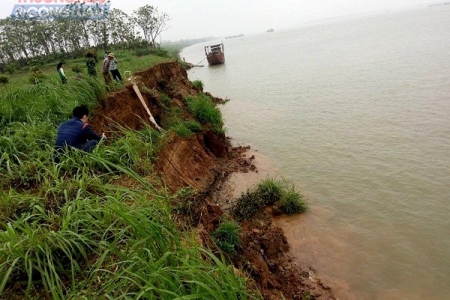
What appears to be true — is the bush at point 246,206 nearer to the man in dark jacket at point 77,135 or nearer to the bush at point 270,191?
the bush at point 270,191

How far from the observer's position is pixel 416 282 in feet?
20.2

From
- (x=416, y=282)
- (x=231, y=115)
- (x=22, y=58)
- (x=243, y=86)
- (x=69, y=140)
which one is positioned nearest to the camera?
(x=69, y=140)

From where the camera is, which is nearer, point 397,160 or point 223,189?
point 223,189

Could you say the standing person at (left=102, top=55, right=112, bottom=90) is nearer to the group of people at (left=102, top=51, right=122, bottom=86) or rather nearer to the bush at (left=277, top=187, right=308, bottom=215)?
the group of people at (left=102, top=51, right=122, bottom=86)

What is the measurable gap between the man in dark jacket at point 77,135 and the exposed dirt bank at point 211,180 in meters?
1.23

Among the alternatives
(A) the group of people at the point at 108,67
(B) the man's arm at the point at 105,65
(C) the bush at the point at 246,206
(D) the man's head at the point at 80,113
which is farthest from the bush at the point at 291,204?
(B) the man's arm at the point at 105,65

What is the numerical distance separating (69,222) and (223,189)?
7.22 meters

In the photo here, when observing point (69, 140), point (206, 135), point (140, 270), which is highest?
point (69, 140)

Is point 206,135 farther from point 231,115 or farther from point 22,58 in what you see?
point 22,58

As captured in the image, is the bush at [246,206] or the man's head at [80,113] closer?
the man's head at [80,113]

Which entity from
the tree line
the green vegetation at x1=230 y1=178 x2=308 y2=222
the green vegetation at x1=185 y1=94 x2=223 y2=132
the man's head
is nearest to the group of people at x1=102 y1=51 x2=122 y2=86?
the green vegetation at x1=185 y1=94 x2=223 y2=132

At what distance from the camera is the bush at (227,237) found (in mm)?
5676

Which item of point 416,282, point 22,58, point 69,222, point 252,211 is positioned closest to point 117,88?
point 252,211

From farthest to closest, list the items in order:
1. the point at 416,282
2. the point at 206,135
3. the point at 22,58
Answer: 1. the point at 22,58
2. the point at 206,135
3. the point at 416,282
